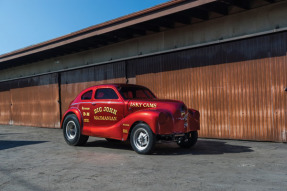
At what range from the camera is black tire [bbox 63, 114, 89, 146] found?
845 centimetres

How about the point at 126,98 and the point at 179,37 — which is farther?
the point at 179,37

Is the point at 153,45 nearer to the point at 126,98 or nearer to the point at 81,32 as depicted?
the point at 81,32

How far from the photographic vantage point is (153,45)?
11594 mm

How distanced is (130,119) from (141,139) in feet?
1.87

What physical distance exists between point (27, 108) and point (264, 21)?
1493 cm

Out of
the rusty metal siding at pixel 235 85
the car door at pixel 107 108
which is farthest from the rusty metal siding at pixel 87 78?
the car door at pixel 107 108

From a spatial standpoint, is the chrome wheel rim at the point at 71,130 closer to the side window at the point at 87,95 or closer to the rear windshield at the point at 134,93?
the side window at the point at 87,95

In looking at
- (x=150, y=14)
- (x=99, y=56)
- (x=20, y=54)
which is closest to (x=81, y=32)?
(x=99, y=56)

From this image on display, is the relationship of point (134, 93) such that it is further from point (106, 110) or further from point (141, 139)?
point (141, 139)

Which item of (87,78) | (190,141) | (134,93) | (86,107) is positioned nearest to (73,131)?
(86,107)

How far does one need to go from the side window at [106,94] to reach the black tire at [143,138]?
4.28ft

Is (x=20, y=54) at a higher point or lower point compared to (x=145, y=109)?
higher

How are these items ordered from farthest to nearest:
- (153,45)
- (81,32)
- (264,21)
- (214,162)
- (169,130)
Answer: (81,32)
(153,45)
(264,21)
(169,130)
(214,162)

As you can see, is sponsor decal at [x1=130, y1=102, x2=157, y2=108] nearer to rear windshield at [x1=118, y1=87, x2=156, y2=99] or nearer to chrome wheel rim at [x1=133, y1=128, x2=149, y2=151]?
rear windshield at [x1=118, y1=87, x2=156, y2=99]
